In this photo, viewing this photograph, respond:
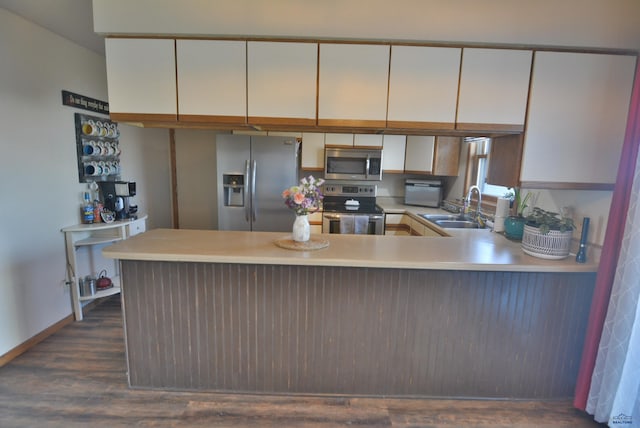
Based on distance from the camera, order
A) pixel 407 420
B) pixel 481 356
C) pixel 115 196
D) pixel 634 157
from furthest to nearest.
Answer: pixel 115 196
pixel 481 356
pixel 407 420
pixel 634 157

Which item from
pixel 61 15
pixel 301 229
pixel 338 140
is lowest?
pixel 301 229

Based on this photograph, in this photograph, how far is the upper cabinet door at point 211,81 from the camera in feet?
6.06

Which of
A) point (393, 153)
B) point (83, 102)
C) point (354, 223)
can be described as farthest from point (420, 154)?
point (83, 102)

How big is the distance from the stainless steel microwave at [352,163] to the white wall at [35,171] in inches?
101

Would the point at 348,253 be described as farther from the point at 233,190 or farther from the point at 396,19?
the point at 233,190

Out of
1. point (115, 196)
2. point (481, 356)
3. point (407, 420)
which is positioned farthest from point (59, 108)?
point (481, 356)

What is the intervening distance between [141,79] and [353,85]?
Answer: 4.22ft

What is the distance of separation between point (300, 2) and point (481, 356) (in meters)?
2.41

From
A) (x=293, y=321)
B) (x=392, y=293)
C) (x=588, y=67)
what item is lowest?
(x=293, y=321)

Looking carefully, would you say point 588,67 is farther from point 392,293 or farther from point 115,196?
point 115,196

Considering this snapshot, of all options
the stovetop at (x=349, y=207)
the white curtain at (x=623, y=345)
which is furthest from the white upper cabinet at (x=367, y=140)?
the white curtain at (x=623, y=345)

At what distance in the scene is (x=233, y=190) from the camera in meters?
3.54

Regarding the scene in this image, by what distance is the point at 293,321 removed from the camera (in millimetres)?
1881

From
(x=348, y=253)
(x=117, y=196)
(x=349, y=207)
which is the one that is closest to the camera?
(x=348, y=253)
